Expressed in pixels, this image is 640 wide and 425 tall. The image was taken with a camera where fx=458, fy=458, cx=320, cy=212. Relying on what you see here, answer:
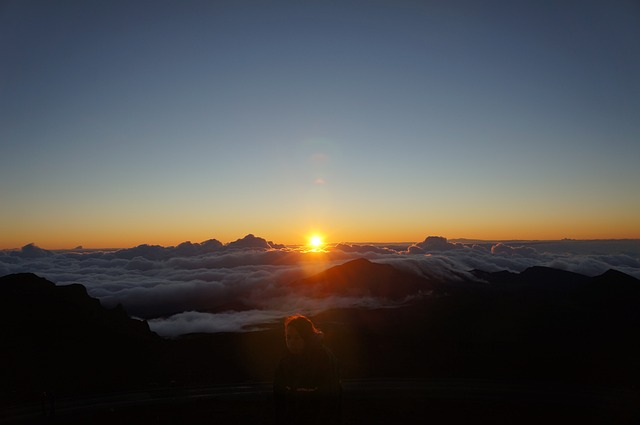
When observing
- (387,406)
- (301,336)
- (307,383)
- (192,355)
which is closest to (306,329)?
(301,336)

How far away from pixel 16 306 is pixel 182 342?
35.5 m

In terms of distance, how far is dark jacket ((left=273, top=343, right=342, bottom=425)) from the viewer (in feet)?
18.0

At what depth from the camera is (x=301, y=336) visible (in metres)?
5.78

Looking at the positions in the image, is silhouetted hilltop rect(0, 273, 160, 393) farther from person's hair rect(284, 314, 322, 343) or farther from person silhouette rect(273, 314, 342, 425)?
person's hair rect(284, 314, 322, 343)

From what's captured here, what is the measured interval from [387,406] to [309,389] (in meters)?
36.5

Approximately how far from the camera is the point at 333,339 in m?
111

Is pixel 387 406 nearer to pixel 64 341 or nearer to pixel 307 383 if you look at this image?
pixel 307 383

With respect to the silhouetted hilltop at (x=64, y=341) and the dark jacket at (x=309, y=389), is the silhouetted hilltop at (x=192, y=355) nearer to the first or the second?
the silhouetted hilltop at (x=64, y=341)

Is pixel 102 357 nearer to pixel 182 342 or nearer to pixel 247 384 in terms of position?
pixel 182 342

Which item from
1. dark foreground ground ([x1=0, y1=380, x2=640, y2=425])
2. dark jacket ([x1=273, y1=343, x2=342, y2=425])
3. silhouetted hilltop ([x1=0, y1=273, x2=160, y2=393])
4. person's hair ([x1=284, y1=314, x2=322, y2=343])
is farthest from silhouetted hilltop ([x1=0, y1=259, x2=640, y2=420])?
person's hair ([x1=284, y1=314, x2=322, y2=343])

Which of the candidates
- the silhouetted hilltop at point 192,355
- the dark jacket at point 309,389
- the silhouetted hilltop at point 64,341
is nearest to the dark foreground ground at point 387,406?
the silhouetted hilltop at point 192,355

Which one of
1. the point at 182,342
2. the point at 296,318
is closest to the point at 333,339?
the point at 182,342

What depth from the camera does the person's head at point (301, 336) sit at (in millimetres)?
5730

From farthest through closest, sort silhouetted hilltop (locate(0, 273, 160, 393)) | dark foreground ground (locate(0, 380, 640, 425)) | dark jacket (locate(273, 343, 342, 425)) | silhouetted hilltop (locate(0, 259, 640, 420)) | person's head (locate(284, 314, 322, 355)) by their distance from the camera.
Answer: silhouetted hilltop (locate(0, 273, 160, 393))
silhouetted hilltop (locate(0, 259, 640, 420))
dark foreground ground (locate(0, 380, 640, 425))
person's head (locate(284, 314, 322, 355))
dark jacket (locate(273, 343, 342, 425))
